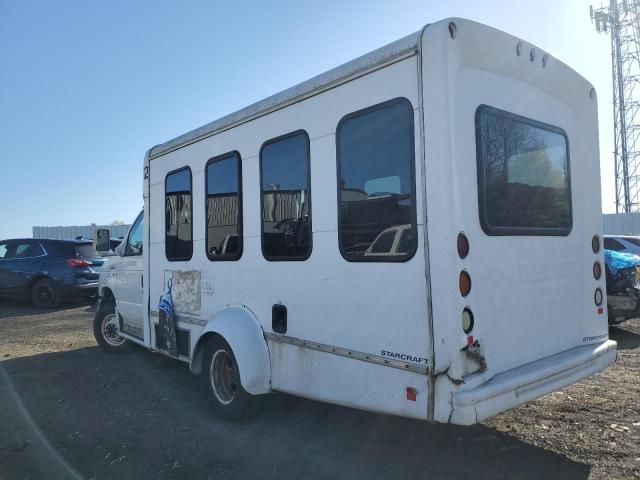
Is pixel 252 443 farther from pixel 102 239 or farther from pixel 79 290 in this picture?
pixel 79 290

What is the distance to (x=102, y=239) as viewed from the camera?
6840 millimetres

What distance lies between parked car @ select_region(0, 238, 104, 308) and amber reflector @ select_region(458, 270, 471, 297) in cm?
1072

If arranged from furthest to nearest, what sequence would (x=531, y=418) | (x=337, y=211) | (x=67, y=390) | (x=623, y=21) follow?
(x=623, y=21)
(x=67, y=390)
(x=531, y=418)
(x=337, y=211)

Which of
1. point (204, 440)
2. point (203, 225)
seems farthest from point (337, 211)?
point (204, 440)

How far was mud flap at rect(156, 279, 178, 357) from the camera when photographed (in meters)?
5.21

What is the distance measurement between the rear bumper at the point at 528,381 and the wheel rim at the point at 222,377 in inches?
89.9

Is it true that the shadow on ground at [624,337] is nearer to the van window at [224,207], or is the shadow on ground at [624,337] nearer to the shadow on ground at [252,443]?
the shadow on ground at [252,443]

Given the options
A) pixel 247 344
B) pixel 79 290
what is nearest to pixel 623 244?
pixel 247 344

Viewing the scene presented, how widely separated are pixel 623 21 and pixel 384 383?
25024 mm

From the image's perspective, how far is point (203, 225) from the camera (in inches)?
191

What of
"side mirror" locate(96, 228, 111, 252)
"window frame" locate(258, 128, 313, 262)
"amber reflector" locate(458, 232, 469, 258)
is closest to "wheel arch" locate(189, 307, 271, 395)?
"window frame" locate(258, 128, 313, 262)

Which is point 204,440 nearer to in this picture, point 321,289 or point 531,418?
point 321,289

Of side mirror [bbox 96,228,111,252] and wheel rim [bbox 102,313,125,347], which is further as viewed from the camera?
wheel rim [bbox 102,313,125,347]

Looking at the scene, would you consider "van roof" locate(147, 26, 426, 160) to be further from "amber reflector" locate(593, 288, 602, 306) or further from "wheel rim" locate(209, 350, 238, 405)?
Answer: "amber reflector" locate(593, 288, 602, 306)
